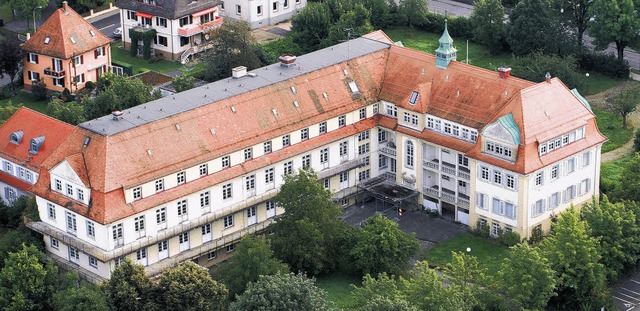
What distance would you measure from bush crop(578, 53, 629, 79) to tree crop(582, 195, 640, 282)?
45825 millimetres

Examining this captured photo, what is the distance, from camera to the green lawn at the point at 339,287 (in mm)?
124188

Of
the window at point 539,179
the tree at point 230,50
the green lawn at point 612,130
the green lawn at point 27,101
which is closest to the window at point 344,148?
the window at point 539,179

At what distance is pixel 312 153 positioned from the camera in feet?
450

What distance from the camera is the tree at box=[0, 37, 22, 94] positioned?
550 feet

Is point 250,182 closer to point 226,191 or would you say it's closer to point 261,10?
point 226,191

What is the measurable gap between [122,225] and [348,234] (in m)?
20.2

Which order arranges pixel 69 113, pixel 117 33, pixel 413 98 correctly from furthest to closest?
pixel 117 33
pixel 69 113
pixel 413 98

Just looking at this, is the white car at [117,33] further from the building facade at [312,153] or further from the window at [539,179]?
the window at [539,179]

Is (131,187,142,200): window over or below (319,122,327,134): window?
below

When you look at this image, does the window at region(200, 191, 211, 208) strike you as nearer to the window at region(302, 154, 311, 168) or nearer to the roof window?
the window at region(302, 154, 311, 168)

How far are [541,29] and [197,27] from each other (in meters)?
42.7

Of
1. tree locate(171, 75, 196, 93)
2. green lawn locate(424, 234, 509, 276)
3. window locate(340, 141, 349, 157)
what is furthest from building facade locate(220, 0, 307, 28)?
green lawn locate(424, 234, 509, 276)

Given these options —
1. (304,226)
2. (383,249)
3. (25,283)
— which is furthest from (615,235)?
(25,283)

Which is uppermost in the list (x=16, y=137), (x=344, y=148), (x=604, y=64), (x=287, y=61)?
(x=287, y=61)
